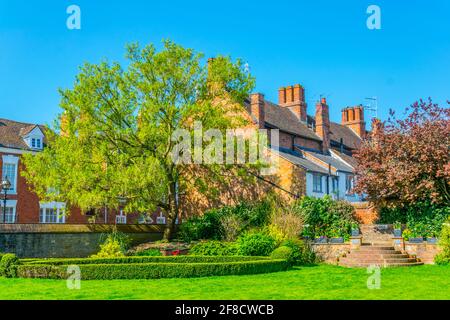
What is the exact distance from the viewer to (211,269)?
67.3 ft

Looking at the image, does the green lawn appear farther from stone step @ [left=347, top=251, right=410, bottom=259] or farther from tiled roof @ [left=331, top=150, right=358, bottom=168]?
tiled roof @ [left=331, top=150, right=358, bottom=168]

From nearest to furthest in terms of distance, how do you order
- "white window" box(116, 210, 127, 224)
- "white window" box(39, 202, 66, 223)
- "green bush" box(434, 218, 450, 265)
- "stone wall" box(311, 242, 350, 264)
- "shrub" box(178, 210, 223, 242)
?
"green bush" box(434, 218, 450, 265) < "stone wall" box(311, 242, 350, 264) < "shrub" box(178, 210, 223, 242) < "white window" box(39, 202, 66, 223) < "white window" box(116, 210, 127, 224)

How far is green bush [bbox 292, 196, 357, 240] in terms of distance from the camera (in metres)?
30.8

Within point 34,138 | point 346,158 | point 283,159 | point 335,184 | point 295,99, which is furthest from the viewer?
point 295,99

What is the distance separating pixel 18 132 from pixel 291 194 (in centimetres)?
2163

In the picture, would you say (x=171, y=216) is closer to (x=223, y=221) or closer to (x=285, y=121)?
(x=223, y=221)

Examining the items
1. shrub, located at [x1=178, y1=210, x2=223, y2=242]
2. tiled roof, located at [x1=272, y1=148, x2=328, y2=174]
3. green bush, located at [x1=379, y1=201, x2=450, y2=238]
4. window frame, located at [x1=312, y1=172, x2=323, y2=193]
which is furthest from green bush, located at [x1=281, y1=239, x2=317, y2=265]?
window frame, located at [x1=312, y1=172, x2=323, y2=193]

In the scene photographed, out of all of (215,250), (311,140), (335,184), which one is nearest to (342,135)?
(311,140)

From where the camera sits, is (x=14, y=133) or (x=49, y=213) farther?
(x=14, y=133)

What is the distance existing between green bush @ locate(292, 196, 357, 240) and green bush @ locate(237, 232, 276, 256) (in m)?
5.40

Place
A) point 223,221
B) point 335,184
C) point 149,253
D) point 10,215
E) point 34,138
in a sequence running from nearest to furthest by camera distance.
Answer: point 149,253 → point 223,221 → point 10,215 → point 335,184 → point 34,138

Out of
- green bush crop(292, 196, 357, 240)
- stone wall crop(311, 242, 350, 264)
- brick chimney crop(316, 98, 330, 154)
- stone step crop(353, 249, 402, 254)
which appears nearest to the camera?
stone step crop(353, 249, 402, 254)

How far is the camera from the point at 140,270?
19.5 metres

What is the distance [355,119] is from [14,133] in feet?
113
